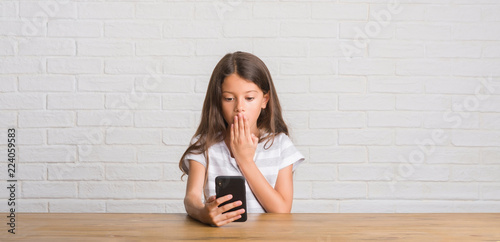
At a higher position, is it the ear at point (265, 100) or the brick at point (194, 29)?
the brick at point (194, 29)

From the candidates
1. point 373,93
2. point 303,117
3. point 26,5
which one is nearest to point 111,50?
point 26,5

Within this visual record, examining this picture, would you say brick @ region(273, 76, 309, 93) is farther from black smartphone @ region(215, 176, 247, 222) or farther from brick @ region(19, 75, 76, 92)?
black smartphone @ region(215, 176, 247, 222)

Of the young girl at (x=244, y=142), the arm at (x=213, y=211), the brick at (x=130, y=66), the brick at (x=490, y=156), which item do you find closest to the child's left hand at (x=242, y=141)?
the young girl at (x=244, y=142)

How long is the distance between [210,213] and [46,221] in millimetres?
343

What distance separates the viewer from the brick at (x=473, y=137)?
6.86 ft

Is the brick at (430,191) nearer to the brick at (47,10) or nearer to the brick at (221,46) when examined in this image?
the brick at (221,46)

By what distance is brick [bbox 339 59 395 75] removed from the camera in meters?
2.06

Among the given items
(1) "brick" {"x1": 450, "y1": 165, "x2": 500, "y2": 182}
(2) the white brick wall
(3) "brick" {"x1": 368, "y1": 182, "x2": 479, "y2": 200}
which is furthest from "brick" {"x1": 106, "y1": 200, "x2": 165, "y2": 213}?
(1) "brick" {"x1": 450, "y1": 165, "x2": 500, "y2": 182}

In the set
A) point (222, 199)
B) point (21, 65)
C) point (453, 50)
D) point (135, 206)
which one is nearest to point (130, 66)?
point (21, 65)

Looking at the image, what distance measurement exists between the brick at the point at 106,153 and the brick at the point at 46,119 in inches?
4.9

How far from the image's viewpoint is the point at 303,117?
205 cm

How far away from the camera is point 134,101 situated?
2.03 m

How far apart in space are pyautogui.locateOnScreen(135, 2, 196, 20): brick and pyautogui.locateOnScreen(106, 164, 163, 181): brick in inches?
25.0

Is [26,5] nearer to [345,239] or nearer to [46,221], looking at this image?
[46,221]
